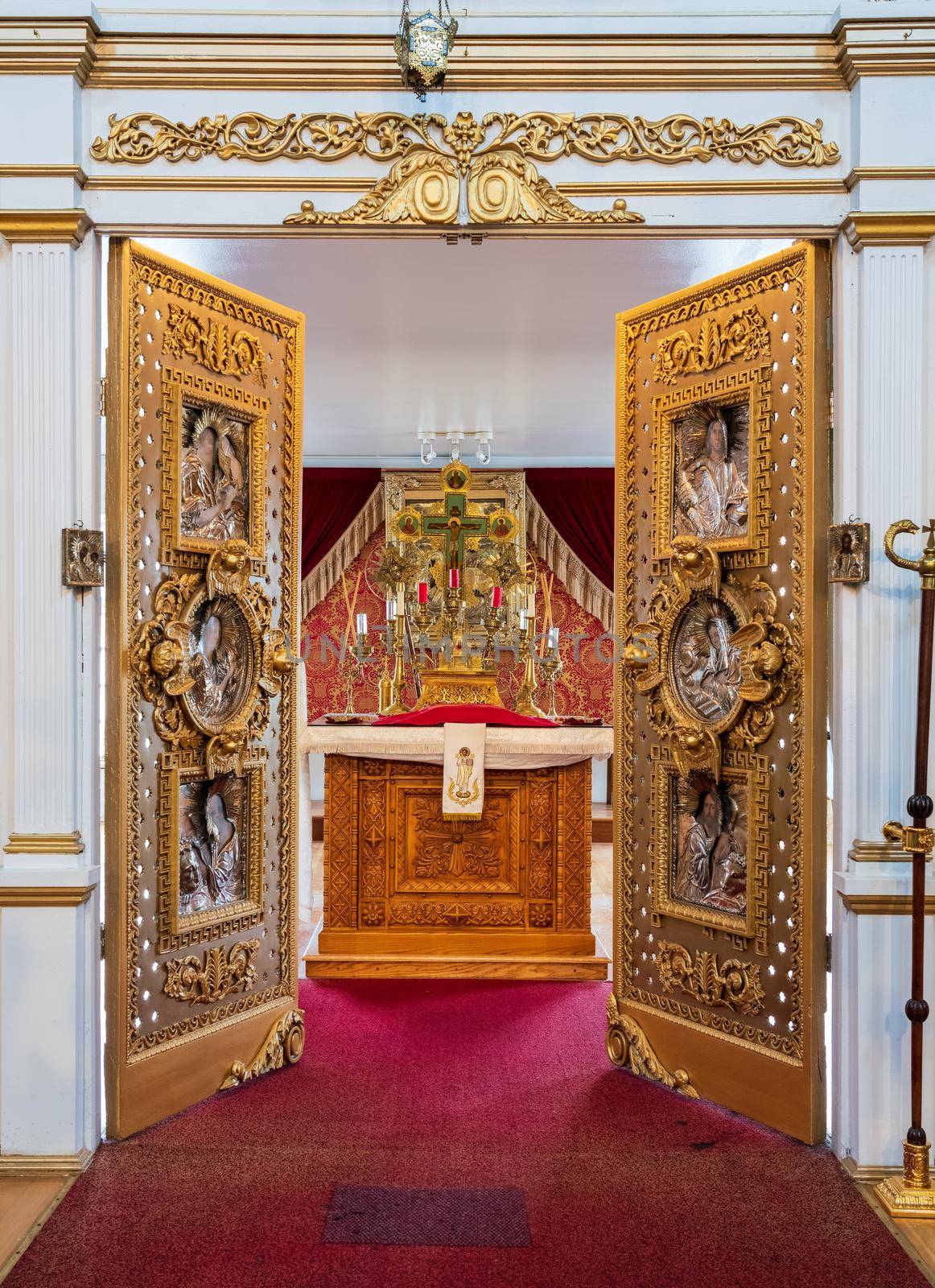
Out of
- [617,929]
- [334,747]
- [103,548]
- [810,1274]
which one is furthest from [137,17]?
[810,1274]

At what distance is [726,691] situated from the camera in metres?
3.42

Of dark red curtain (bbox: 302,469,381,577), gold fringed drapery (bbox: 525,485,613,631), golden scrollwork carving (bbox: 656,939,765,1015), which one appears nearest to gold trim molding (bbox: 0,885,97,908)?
golden scrollwork carving (bbox: 656,939,765,1015)

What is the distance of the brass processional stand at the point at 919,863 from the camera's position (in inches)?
109

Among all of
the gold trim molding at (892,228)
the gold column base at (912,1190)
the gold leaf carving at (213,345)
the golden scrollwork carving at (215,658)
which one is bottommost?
the gold column base at (912,1190)

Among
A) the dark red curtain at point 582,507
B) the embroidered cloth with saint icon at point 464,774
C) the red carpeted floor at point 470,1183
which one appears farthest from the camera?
the dark red curtain at point 582,507

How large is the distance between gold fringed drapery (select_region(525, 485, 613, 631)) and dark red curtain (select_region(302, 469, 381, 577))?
159 cm

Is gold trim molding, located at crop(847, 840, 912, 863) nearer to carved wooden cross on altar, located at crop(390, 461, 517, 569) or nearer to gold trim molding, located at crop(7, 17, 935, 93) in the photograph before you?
gold trim molding, located at crop(7, 17, 935, 93)

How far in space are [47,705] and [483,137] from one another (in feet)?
7.18

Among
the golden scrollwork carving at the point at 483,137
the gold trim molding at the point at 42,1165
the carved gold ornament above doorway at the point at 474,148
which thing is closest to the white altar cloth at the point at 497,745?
the gold trim molding at the point at 42,1165

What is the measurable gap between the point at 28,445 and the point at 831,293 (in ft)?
8.26

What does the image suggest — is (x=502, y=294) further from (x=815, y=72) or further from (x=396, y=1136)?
(x=396, y=1136)

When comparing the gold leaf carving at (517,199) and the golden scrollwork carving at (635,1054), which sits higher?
the gold leaf carving at (517,199)

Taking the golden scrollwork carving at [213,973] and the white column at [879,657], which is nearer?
the white column at [879,657]

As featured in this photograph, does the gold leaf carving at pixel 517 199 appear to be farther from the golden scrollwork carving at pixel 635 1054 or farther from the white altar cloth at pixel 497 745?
the golden scrollwork carving at pixel 635 1054
